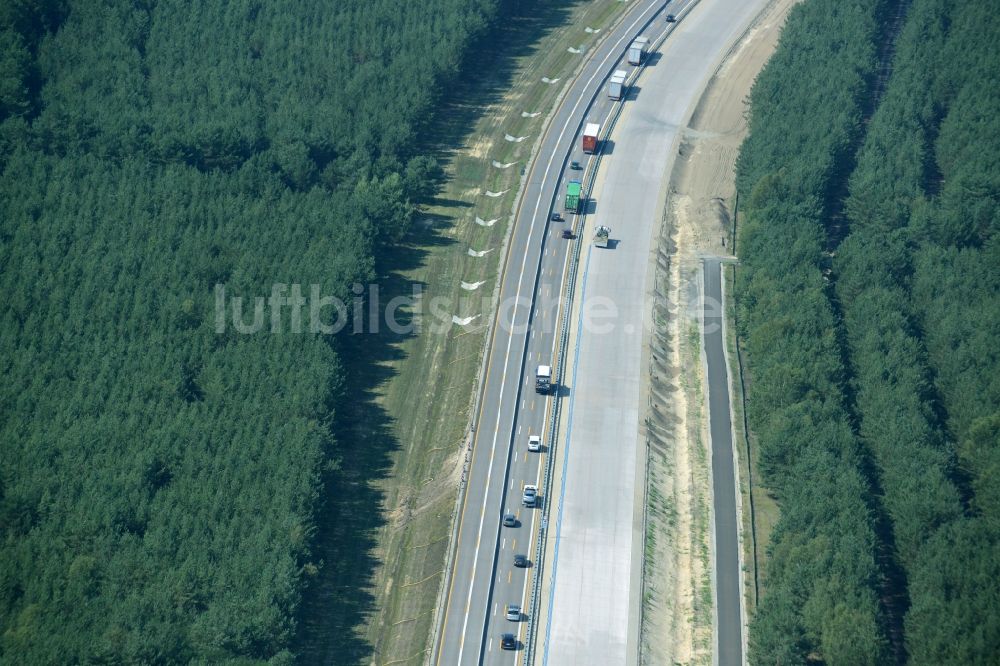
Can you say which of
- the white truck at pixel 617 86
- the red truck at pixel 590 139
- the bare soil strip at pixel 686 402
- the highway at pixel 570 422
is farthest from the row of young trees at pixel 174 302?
the bare soil strip at pixel 686 402

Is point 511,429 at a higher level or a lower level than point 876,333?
lower

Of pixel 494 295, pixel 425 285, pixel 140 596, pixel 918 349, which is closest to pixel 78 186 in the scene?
pixel 425 285

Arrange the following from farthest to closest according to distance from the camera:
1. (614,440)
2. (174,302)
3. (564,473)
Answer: (174,302)
(614,440)
(564,473)

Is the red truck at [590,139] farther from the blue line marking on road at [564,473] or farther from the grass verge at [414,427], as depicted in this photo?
the blue line marking on road at [564,473]

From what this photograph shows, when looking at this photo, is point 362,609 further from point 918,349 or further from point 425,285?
point 918,349

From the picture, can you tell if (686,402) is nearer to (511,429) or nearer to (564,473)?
(564,473)

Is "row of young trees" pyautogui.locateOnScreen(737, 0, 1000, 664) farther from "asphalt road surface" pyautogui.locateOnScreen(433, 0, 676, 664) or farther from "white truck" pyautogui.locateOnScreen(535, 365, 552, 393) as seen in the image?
"asphalt road surface" pyautogui.locateOnScreen(433, 0, 676, 664)

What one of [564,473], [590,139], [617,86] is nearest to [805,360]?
[564,473]
